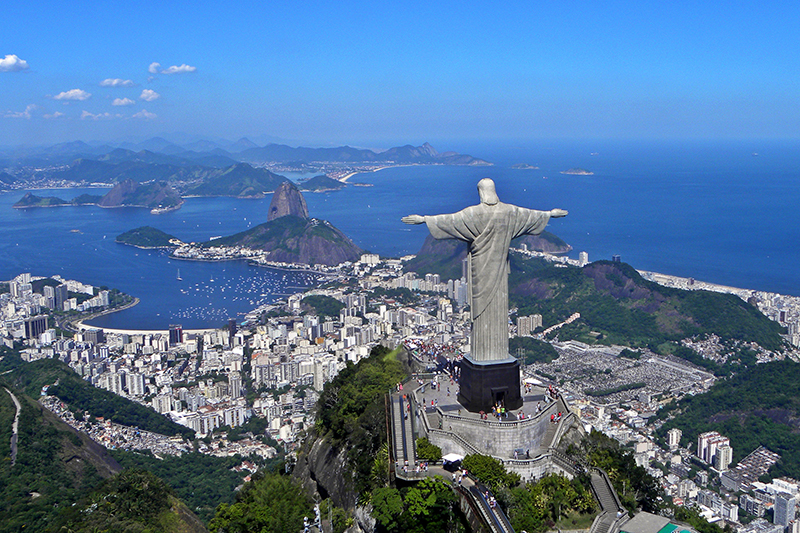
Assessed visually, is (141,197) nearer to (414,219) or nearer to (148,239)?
(148,239)

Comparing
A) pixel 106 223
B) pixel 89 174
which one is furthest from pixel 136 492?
pixel 89 174

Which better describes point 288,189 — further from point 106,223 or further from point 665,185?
point 665,185

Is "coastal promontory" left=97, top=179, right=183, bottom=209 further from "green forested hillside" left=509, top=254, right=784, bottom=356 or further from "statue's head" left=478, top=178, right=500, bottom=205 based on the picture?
"statue's head" left=478, top=178, right=500, bottom=205

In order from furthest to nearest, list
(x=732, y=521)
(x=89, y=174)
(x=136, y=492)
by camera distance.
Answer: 1. (x=89, y=174)
2. (x=732, y=521)
3. (x=136, y=492)

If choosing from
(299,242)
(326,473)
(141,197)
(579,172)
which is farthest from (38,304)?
(579,172)

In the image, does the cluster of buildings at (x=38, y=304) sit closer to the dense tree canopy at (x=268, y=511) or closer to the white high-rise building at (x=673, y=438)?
the dense tree canopy at (x=268, y=511)

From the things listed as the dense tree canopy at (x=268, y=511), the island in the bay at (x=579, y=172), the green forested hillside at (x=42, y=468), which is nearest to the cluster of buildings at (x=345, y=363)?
the green forested hillside at (x=42, y=468)

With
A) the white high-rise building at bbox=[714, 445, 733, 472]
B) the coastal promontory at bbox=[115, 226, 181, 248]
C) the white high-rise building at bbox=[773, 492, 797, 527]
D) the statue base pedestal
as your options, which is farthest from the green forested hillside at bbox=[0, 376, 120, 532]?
the coastal promontory at bbox=[115, 226, 181, 248]
